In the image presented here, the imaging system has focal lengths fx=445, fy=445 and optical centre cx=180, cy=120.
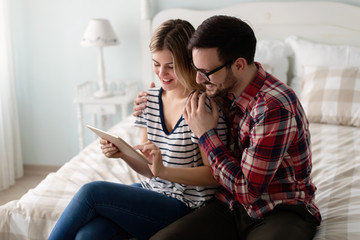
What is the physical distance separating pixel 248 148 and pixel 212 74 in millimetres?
248

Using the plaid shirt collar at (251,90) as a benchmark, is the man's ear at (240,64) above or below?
above

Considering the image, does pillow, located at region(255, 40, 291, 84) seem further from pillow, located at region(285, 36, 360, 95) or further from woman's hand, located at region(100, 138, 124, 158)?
woman's hand, located at region(100, 138, 124, 158)

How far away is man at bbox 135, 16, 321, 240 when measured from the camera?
4.19ft

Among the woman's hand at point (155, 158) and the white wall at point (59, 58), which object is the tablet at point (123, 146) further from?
the white wall at point (59, 58)

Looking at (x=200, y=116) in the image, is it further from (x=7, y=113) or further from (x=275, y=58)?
(x=7, y=113)

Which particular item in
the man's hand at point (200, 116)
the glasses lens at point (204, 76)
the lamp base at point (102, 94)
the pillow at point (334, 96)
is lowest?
the lamp base at point (102, 94)

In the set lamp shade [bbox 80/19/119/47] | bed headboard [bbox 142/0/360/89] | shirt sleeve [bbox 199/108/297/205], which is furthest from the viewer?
lamp shade [bbox 80/19/119/47]

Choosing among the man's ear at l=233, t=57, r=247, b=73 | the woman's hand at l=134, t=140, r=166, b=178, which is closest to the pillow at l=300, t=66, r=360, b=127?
the man's ear at l=233, t=57, r=247, b=73

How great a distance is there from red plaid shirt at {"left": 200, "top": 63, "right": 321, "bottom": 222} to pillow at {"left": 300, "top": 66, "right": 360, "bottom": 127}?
3.69 ft

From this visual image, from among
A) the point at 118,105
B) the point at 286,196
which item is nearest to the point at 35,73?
the point at 118,105

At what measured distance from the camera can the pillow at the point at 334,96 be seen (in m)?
2.39

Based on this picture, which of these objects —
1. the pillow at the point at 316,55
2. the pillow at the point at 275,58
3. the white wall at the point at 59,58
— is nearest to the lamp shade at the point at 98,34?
the white wall at the point at 59,58

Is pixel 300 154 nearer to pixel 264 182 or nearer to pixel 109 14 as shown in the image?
pixel 264 182

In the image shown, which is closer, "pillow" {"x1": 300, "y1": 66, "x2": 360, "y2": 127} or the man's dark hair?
the man's dark hair
